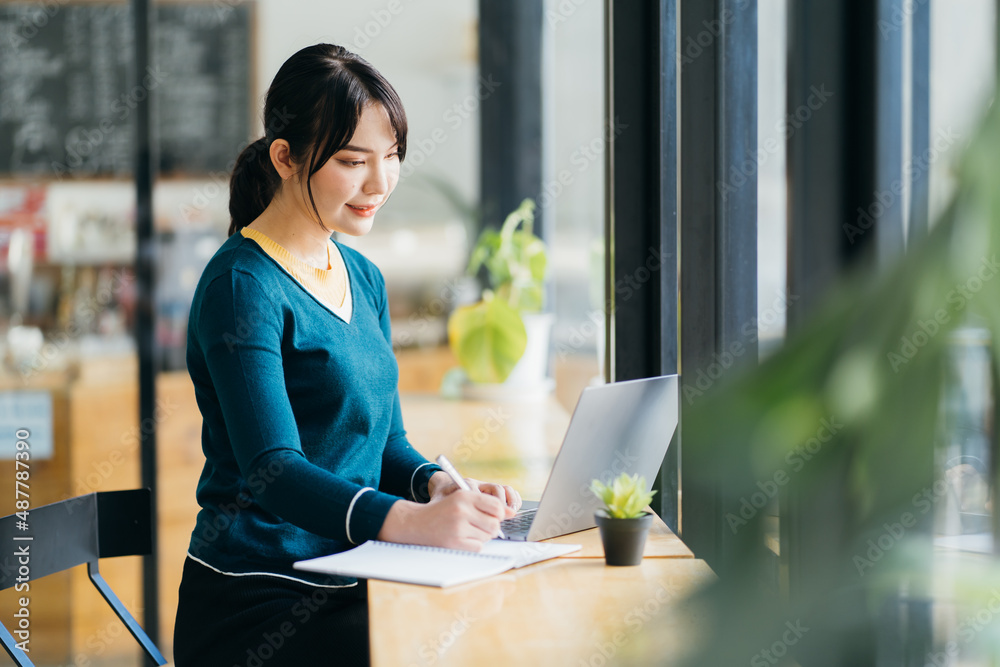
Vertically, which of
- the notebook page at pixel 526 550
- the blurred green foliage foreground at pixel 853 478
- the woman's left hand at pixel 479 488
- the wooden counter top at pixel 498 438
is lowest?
the wooden counter top at pixel 498 438

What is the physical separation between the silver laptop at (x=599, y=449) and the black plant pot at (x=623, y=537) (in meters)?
0.07

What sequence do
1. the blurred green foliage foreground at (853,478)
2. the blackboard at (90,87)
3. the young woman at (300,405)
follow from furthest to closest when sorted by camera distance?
the blackboard at (90,87) → the young woman at (300,405) → the blurred green foliage foreground at (853,478)

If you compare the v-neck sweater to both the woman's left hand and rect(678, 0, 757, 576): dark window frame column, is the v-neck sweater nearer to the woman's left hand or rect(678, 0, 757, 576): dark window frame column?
the woman's left hand

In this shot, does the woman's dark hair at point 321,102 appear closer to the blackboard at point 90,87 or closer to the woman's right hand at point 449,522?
the woman's right hand at point 449,522

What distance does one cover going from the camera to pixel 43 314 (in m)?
3.04

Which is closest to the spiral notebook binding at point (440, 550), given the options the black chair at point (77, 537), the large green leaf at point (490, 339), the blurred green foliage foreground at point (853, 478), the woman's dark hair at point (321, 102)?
the woman's dark hair at point (321, 102)

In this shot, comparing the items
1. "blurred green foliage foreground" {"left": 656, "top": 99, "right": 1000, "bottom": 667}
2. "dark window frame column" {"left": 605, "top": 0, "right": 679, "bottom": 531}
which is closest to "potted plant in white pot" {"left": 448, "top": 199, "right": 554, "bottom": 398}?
"dark window frame column" {"left": 605, "top": 0, "right": 679, "bottom": 531}

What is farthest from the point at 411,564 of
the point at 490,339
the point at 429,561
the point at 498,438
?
the point at 490,339

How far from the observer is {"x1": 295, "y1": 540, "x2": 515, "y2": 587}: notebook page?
3.41ft

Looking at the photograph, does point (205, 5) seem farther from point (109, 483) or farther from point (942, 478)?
point (942, 478)

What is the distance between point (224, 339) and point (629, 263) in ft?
2.76

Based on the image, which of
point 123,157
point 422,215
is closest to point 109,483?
point 123,157

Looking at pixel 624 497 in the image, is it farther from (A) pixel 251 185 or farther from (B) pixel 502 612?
(A) pixel 251 185

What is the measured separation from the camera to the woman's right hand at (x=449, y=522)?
3.58 feet
